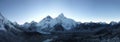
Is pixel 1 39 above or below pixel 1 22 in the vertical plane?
below

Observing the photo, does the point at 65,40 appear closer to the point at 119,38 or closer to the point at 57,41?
the point at 57,41

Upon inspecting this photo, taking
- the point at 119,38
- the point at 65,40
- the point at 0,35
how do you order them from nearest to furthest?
the point at 119,38
the point at 0,35
the point at 65,40

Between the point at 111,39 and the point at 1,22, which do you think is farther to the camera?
the point at 1,22

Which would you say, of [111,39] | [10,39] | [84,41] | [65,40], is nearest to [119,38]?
[111,39]

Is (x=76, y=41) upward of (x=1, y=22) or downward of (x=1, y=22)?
downward

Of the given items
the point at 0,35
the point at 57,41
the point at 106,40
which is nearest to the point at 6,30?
the point at 0,35

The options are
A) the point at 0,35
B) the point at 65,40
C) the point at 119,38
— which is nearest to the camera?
the point at 119,38

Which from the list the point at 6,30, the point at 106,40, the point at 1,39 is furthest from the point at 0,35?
the point at 106,40

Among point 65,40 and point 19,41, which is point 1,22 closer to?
point 19,41

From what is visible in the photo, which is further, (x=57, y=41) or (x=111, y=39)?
(x=57, y=41)
